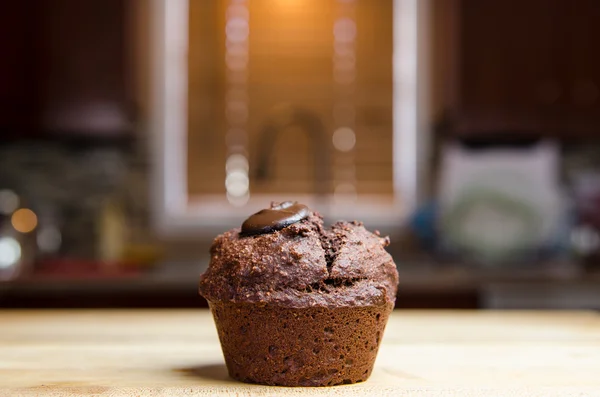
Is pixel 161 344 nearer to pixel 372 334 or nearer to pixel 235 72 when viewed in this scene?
pixel 372 334

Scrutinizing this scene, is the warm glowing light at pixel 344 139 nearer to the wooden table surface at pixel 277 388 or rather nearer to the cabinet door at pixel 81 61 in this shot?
the cabinet door at pixel 81 61

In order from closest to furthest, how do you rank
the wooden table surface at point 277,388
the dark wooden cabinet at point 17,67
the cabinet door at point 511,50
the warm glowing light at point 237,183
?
1. the wooden table surface at point 277,388
2. the dark wooden cabinet at point 17,67
3. the cabinet door at point 511,50
4. the warm glowing light at point 237,183

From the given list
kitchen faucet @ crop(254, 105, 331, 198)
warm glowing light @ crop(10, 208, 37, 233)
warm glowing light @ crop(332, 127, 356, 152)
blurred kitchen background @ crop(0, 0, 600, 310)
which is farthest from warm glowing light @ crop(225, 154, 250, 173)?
warm glowing light @ crop(10, 208, 37, 233)

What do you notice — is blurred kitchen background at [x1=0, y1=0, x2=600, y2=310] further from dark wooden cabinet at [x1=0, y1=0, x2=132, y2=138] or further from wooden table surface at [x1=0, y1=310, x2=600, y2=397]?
wooden table surface at [x1=0, y1=310, x2=600, y2=397]

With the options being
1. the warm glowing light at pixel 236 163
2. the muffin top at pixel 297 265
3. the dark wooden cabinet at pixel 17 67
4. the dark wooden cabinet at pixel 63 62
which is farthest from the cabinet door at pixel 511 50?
the muffin top at pixel 297 265

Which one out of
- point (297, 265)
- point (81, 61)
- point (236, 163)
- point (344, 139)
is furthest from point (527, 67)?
point (297, 265)

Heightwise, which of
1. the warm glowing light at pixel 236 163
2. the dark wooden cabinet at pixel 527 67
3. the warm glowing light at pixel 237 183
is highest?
the dark wooden cabinet at pixel 527 67

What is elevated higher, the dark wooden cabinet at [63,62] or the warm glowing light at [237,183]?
the dark wooden cabinet at [63,62]

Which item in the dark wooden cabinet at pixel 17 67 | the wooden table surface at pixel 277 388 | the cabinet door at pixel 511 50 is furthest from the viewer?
the cabinet door at pixel 511 50
